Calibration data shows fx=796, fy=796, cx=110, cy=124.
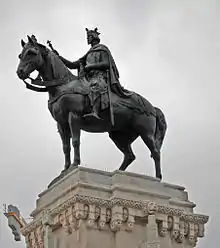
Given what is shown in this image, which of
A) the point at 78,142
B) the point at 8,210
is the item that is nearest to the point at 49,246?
the point at 78,142

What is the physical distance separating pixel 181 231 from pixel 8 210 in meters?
35.6

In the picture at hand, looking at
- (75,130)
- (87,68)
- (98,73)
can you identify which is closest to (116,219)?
(75,130)

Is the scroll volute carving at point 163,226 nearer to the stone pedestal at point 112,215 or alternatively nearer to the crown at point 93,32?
the stone pedestal at point 112,215

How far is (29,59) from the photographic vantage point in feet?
73.8

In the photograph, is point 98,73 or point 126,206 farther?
point 98,73

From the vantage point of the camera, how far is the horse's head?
73.7ft

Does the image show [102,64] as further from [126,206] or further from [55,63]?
[126,206]

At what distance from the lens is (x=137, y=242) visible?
21.8 m

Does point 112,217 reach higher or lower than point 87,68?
lower

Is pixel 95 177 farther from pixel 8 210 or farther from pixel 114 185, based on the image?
pixel 8 210

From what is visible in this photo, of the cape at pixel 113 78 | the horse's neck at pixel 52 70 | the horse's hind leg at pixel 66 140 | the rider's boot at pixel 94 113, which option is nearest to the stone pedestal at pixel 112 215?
the horse's hind leg at pixel 66 140

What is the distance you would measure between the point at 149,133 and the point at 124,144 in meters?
1.08

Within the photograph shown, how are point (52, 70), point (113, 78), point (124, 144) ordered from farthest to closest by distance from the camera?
point (124, 144) < point (113, 78) < point (52, 70)

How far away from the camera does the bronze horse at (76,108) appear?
22.4 meters
